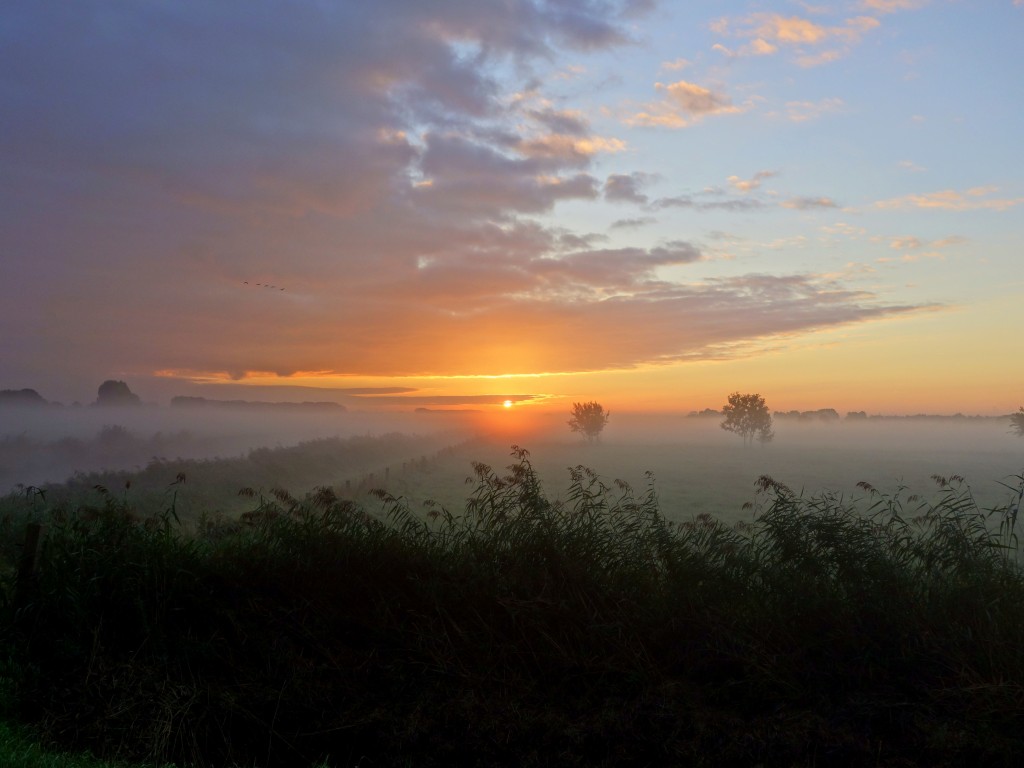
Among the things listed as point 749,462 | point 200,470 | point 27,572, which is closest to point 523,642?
point 27,572

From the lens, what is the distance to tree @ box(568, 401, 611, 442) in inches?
3836

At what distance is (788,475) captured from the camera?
2092 inches

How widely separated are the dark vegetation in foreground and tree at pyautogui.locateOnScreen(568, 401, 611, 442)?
89930 millimetres

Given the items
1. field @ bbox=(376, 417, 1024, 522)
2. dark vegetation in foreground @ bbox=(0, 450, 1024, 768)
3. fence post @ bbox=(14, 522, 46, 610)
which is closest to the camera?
dark vegetation in foreground @ bbox=(0, 450, 1024, 768)

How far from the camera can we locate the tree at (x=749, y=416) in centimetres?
9331

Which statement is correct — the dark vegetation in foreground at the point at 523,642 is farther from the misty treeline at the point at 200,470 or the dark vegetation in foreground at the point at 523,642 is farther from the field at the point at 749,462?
the field at the point at 749,462

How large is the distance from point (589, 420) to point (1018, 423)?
178 ft

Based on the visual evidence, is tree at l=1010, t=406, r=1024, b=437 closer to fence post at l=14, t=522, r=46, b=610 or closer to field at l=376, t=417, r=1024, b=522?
field at l=376, t=417, r=1024, b=522

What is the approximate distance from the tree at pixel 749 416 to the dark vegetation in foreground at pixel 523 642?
90793 millimetres

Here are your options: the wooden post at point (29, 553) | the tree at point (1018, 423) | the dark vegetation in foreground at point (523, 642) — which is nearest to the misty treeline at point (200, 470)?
the wooden post at point (29, 553)

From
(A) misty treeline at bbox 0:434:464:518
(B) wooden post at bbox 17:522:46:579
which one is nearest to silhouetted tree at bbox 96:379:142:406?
(A) misty treeline at bbox 0:434:464:518

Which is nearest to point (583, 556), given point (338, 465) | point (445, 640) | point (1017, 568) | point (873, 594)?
point (445, 640)

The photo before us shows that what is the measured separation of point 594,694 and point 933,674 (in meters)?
3.08

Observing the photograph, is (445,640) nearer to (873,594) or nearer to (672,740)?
(672,740)
